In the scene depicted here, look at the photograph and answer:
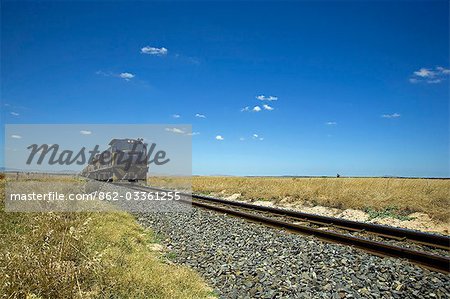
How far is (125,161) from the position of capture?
25359mm

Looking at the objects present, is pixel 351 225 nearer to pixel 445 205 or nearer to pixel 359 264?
pixel 359 264

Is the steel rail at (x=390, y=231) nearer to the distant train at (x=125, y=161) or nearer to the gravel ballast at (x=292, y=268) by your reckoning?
the gravel ballast at (x=292, y=268)

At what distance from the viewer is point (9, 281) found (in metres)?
3.59

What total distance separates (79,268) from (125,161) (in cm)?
2200

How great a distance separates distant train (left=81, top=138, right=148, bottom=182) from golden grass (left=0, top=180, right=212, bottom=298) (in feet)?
58.0

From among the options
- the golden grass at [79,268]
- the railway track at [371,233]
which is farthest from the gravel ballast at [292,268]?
the golden grass at [79,268]

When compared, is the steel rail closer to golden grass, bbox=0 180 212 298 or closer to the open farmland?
the open farmland

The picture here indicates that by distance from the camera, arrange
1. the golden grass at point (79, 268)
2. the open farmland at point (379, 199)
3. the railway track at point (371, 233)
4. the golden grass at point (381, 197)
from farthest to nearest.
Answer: the golden grass at point (381, 197), the open farmland at point (379, 199), the railway track at point (371, 233), the golden grass at point (79, 268)

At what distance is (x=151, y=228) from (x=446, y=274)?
25.1 ft

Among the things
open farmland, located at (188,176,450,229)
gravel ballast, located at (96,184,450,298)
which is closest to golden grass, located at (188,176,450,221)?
open farmland, located at (188,176,450,229)

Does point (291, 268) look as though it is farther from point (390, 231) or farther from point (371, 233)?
point (390, 231)

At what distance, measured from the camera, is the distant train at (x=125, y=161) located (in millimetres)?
25109

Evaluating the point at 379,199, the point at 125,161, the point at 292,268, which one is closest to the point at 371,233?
the point at 292,268

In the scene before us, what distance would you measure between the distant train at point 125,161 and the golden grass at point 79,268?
17675 mm
